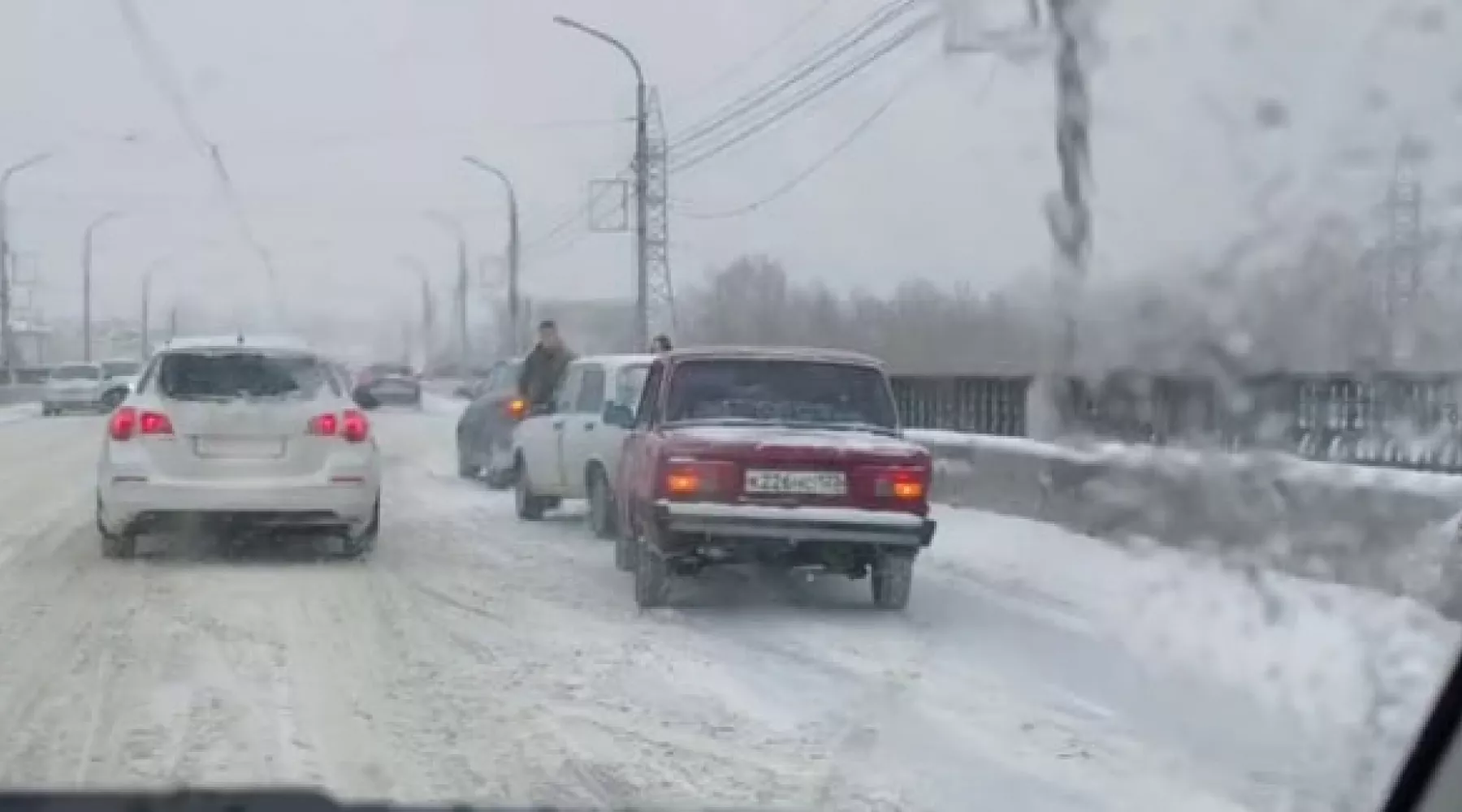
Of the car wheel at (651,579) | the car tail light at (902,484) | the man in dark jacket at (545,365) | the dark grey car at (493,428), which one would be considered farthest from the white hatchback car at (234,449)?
the dark grey car at (493,428)

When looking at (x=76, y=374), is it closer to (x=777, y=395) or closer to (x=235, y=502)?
(x=235, y=502)

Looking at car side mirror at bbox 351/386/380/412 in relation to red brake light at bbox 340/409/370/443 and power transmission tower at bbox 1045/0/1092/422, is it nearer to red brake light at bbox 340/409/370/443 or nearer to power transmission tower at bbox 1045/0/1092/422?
red brake light at bbox 340/409/370/443

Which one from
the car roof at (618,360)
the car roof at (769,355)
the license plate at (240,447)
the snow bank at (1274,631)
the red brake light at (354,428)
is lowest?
the snow bank at (1274,631)

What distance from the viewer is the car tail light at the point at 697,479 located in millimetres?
11719

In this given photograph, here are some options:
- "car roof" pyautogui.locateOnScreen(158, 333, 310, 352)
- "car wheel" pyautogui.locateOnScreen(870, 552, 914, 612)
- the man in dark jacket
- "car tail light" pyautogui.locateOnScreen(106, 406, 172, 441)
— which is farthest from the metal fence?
the man in dark jacket

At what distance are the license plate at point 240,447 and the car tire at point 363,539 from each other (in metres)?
0.91

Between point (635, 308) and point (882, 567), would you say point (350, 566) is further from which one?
point (635, 308)

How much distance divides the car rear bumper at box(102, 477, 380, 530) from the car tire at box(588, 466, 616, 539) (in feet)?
8.71

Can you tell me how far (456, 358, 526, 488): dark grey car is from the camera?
2245 centimetres

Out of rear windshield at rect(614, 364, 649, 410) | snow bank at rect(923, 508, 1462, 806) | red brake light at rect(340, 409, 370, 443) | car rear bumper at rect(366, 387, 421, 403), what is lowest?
car rear bumper at rect(366, 387, 421, 403)

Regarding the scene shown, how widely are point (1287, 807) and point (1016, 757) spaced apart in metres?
1.37

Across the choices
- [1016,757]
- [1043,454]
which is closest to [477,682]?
[1016,757]

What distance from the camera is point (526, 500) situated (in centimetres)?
1870

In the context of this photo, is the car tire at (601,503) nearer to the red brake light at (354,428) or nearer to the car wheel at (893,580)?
the red brake light at (354,428)
